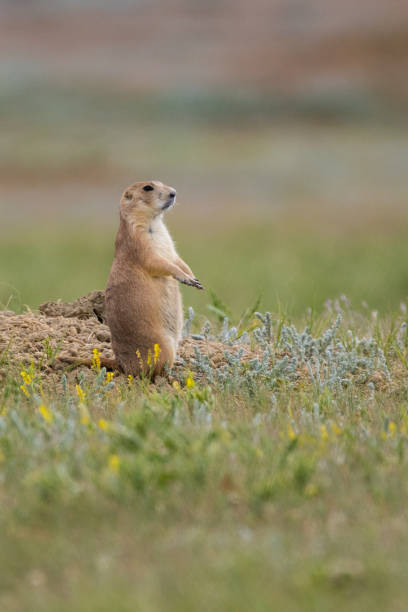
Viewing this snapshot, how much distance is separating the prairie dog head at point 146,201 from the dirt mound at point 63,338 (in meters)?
1.05

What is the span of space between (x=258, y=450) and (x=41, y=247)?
16.0 meters

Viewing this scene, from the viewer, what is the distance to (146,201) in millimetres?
6117

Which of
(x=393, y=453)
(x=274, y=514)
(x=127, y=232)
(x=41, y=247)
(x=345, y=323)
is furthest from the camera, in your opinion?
(x=41, y=247)

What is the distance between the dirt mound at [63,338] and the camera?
6113 millimetres

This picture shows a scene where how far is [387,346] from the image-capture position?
21.9 feet

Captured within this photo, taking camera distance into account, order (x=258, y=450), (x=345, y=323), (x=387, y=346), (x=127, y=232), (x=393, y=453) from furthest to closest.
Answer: (x=345, y=323) → (x=387, y=346) → (x=127, y=232) → (x=393, y=453) → (x=258, y=450)

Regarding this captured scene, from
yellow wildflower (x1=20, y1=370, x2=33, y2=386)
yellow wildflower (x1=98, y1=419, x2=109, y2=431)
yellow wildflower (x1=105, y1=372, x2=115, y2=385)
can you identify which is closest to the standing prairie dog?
yellow wildflower (x1=105, y1=372, x2=115, y2=385)

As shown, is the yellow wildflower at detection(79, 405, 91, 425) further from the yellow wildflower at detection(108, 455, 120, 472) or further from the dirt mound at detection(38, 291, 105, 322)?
the dirt mound at detection(38, 291, 105, 322)

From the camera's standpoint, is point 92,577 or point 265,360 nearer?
point 92,577

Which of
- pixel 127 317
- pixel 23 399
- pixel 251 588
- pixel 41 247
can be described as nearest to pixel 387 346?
pixel 127 317

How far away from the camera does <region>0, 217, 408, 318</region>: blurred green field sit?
12.6m

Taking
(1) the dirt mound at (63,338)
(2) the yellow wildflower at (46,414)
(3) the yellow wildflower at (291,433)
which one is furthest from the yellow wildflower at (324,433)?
(1) the dirt mound at (63,338)

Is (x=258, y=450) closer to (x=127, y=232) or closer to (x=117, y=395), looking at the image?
(x=117, y=395)

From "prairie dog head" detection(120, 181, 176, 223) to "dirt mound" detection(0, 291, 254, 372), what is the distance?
1.05 meters
